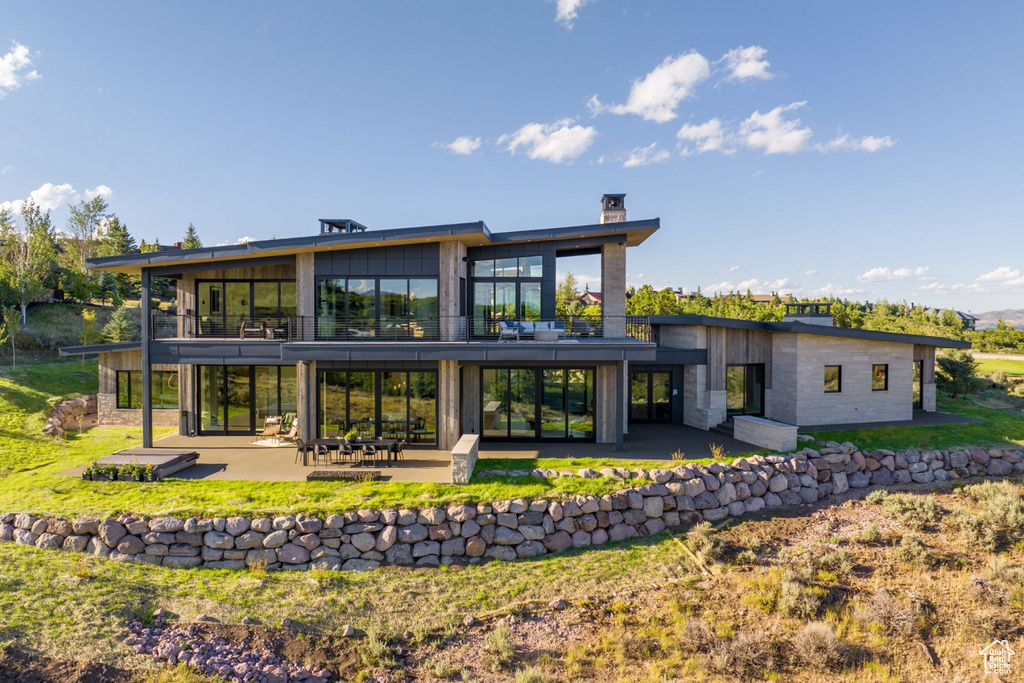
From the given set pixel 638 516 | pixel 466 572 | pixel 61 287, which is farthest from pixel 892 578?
pixel 61 287

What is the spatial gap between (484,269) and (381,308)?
3504 millimetres

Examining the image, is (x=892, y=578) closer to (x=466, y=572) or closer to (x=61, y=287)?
(x=466, y=572)

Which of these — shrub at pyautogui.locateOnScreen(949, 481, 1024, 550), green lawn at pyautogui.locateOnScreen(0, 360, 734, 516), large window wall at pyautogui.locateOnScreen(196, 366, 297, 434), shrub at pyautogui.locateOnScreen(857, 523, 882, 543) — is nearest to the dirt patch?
green lawn at pyautogui.locateOnScreen(0, 360, 734, 516)

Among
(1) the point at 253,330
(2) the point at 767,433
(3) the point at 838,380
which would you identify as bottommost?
(2) the point at 767,433

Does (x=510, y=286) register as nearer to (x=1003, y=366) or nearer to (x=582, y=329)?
(x=582, y=329)

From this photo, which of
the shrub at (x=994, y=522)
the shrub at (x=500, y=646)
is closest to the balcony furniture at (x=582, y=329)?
the shrub at (x=500, y=646)

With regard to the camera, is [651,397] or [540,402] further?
[651,397]

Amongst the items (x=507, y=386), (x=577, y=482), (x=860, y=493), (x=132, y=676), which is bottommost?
(x=132, y=676)

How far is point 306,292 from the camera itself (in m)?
14.7

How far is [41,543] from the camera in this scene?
952cm

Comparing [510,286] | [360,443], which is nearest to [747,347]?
[510,286]

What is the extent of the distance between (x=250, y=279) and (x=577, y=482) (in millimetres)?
12084

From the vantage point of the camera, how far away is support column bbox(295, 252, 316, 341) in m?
14.6

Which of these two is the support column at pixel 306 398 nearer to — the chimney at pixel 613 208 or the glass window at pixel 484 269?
the glass window at pixel 484 269
